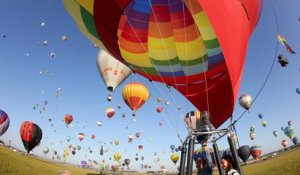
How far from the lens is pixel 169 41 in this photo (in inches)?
400

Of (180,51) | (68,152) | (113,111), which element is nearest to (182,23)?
(180,51)

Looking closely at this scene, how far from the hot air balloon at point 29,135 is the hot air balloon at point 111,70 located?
35.1ft

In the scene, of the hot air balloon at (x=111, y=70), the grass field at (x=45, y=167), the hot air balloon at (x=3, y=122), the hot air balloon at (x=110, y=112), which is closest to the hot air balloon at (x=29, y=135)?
the grass field at (x=45, y=167)

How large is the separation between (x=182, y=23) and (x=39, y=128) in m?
23.5

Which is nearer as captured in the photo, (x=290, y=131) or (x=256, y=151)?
(x=256, y=151)

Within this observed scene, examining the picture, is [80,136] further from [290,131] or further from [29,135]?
[290,131]

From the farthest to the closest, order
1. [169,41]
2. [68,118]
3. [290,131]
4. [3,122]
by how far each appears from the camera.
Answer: [290,131], [68,118], [3,122], [169,41]

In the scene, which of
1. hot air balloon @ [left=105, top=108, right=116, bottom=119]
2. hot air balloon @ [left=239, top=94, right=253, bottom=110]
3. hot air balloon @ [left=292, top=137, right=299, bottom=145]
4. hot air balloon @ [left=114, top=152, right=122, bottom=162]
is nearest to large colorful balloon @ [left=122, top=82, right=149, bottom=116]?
hot air balloon @ [left=239, top=94, right=253, bottom=110]

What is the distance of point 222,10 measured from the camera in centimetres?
662

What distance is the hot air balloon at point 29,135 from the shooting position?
27344mm

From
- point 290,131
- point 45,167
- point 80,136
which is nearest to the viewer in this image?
point 45,167

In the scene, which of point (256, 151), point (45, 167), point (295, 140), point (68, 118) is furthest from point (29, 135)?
point (295, 140)

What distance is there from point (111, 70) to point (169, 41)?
1151 cm

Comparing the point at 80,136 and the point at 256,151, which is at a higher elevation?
the point at 80,136
